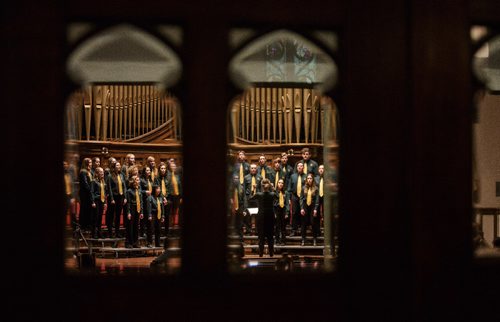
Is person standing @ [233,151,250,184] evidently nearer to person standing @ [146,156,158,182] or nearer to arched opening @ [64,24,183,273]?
arched opening @ [64,24,183,273]

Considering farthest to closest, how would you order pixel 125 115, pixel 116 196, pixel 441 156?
pixel 125 115
pixel 116 196
pixel 441 156

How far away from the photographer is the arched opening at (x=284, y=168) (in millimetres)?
12133

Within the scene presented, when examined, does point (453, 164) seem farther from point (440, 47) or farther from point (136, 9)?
point (136, 9)

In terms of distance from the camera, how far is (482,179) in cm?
1288

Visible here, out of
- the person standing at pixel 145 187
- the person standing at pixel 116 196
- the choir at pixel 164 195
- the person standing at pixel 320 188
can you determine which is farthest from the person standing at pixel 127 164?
the person standing at pixel 320 188

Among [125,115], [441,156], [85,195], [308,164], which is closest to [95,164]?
[85,195]

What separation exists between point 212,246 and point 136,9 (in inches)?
66.1

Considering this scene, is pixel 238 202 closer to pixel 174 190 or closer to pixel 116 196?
pixel 174 190

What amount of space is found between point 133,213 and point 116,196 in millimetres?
568

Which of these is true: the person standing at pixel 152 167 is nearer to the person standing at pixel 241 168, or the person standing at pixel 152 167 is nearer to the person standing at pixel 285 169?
the person standing at pixel 241 168

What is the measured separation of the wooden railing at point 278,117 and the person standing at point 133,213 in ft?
11.1

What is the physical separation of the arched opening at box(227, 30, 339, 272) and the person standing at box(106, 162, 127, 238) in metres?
2.38

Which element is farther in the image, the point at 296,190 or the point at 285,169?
the point at 285,169

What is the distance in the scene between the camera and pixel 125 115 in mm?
19344
